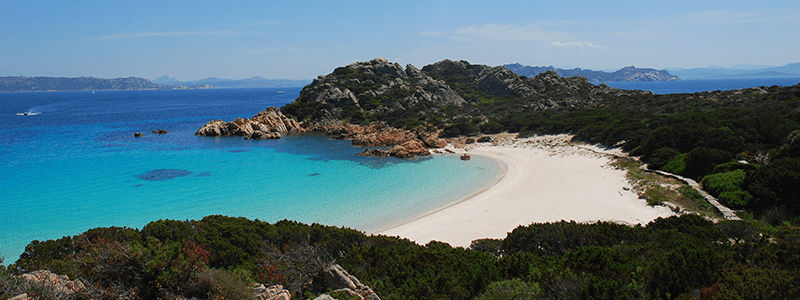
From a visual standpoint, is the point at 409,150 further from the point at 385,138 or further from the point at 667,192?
the point at 667,192

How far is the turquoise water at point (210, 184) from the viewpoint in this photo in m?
18.4

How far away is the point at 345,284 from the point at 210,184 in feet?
66.5

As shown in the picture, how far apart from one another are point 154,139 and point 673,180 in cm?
5089

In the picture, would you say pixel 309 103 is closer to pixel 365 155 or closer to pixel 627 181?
pixel 365 155

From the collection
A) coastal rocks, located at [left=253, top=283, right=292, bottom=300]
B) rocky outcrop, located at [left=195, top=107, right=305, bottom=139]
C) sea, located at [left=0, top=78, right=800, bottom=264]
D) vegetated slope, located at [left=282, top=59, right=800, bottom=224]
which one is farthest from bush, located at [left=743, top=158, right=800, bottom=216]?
rocky outcrop, located at [left=195, top=107, right=305, bottom=139]

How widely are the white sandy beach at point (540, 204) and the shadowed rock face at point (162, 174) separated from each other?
1890 centimetres

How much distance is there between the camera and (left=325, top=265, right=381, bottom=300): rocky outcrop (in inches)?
291

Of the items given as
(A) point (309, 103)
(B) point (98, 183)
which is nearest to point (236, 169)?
(B) point (98, 183)

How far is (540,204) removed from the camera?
18672 millimetres

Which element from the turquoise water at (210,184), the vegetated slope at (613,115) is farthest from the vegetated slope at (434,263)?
the turquoise water at (210,184)

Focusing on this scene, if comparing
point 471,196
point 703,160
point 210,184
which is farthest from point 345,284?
point 210,184

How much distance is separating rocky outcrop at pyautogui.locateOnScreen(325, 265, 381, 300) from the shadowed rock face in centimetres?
2349

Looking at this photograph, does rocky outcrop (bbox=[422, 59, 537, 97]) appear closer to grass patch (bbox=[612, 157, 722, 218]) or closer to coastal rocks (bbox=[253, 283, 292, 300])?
grass patch (bbox=[612, 157, 722, 218])

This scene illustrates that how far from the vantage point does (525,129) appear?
4103cm
